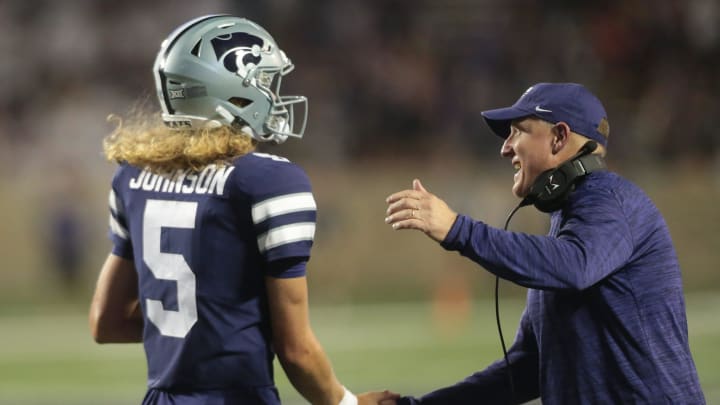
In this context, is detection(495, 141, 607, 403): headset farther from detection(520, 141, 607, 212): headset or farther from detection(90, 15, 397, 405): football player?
detection(90, 15, 397, 405): football player

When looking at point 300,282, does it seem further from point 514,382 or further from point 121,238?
point 514,382

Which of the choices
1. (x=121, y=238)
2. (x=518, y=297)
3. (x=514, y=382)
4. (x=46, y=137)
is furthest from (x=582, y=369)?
(x=46, y=137)

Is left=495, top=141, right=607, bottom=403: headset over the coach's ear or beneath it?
beneath

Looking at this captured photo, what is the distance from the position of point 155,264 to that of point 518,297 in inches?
429

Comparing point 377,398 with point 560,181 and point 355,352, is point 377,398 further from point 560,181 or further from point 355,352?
point 355,352

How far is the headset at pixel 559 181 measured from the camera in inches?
138

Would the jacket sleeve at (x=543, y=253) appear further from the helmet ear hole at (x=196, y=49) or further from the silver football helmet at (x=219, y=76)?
the helmet ear hole at (x=196, y=49)

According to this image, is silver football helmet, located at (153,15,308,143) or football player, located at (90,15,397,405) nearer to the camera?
football player, located at (90,15,397,405)

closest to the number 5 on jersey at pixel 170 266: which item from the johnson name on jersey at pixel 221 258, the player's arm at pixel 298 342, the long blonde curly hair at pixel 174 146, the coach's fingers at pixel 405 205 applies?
the johnson name on jersey at pixel 221 258

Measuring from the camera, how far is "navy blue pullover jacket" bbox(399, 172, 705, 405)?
327cm

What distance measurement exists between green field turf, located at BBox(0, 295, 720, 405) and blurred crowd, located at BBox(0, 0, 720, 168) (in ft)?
7.31

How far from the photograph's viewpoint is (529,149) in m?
3.64

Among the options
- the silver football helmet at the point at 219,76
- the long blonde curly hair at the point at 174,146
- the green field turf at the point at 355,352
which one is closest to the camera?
the long blonde curly hair at the point at 174,146

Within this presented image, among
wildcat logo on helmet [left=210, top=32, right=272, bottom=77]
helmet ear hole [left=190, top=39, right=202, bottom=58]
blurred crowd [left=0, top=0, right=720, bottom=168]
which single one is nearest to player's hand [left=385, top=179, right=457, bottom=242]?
wildcat logo on helmet [left=210, top=32, right=272, bottom=77]
